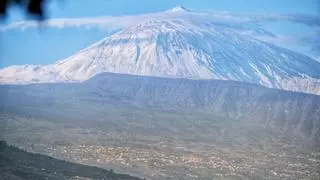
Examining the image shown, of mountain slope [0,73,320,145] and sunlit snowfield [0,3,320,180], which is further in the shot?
mountain slope [0,73,320,145]

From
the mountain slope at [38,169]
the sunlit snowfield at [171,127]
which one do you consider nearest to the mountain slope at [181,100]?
the sunlit snowfield at [171,127]

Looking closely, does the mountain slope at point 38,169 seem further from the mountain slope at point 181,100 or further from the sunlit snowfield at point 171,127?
the mountain slope at point 181,100

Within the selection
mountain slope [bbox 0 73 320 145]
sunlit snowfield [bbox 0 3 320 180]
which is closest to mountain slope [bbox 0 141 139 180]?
sunlit snowfield [bbox 0 3 320 180]

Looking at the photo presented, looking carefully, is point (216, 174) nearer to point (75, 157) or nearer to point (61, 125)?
point (75, 157)

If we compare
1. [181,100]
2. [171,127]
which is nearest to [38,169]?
[171,127]

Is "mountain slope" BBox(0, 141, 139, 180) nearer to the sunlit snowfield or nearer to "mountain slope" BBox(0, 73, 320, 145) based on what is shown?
the sunlit snowfield

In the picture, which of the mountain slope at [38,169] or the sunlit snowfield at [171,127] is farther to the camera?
the sunlit snowfield at [171,127]

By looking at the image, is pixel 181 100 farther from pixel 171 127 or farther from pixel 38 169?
pixel 38 169

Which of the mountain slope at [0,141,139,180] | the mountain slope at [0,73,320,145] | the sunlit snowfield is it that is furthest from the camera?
the mountain slope at [0,73,320,145]

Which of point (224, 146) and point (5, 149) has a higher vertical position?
point (5, 149)

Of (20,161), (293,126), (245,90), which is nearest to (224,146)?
(293,126)

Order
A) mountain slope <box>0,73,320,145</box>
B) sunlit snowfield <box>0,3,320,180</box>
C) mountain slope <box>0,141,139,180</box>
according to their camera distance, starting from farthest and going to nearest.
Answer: mountain slope <box>0,73,320,145</box> → sunlit snowfield <box>0,3,320,180</box> → mountain slope <box>0,141,139,180</box>
